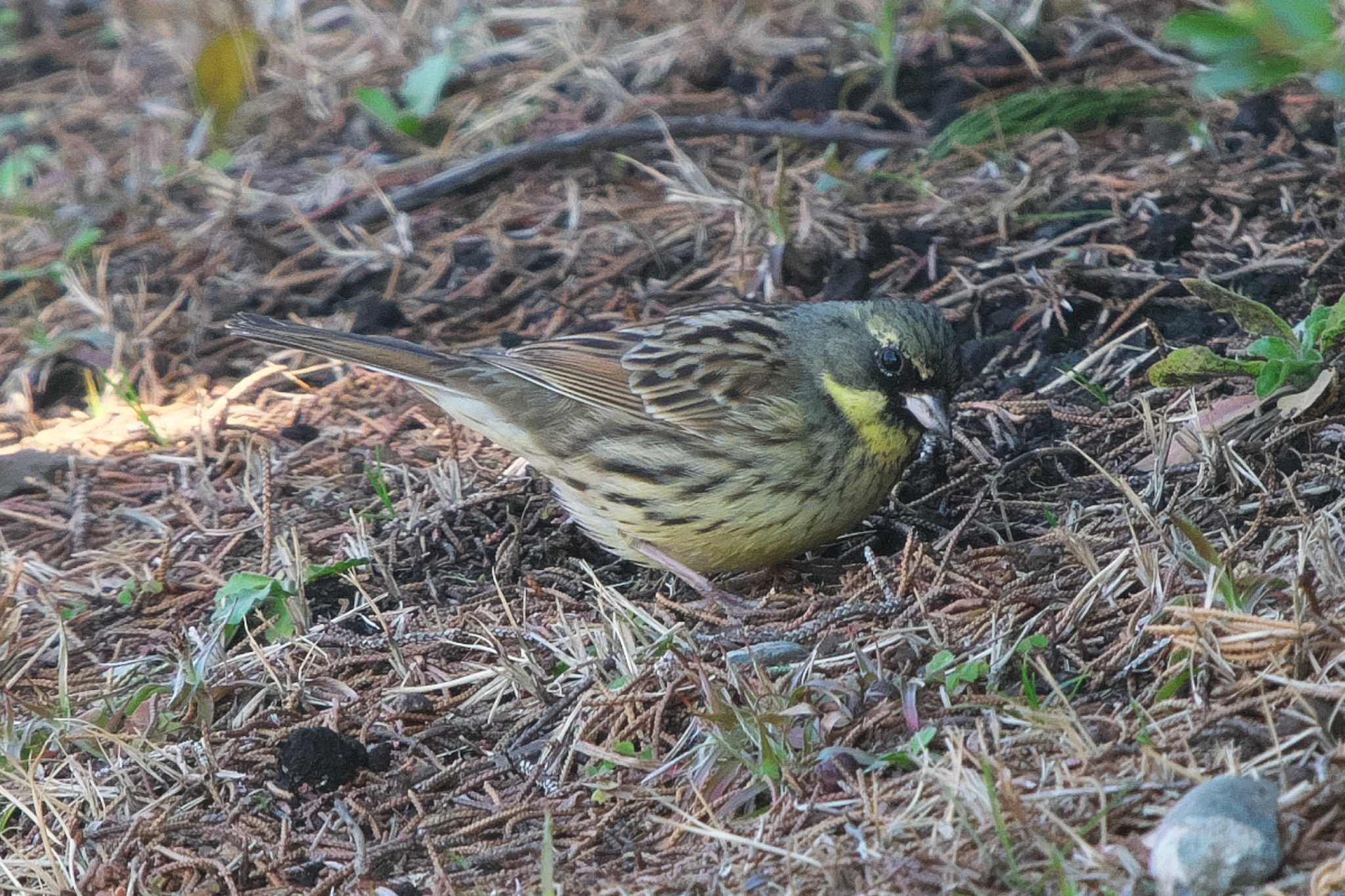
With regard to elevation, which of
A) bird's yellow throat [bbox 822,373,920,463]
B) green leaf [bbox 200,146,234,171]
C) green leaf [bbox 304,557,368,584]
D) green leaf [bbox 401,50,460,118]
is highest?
bird's yellow throat [bbox 822,373,920,463]

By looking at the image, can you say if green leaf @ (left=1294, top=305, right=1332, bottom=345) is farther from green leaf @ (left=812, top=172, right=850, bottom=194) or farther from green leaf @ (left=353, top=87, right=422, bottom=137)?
green leaf @ (left=353, top=87, right=422, bottom=137)

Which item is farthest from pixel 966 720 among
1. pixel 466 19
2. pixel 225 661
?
pixel 466 19

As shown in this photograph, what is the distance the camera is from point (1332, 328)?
422 cm

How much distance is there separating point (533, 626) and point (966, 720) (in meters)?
1.41

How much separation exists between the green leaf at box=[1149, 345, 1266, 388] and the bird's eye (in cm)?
72

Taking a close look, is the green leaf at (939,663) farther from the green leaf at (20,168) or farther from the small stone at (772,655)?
the green leaf at (20,168)

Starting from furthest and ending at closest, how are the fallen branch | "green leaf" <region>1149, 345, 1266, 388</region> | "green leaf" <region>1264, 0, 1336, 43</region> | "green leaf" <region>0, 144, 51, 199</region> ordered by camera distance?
"green leaf" <region>0, 144, 51, 199</region> < the fallen branch < "green leaf" <region>1149, 345, 1266, 388</region> < "green leaf" <region>1264, 0, 1336, 43</region>

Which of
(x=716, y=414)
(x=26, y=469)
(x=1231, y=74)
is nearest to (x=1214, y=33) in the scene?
(x=1231, y=74)

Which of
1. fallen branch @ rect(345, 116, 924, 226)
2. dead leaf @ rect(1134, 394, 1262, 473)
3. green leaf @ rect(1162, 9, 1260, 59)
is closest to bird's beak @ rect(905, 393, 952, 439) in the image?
dead leaf @ rect(1134, 394, 1262, 473)

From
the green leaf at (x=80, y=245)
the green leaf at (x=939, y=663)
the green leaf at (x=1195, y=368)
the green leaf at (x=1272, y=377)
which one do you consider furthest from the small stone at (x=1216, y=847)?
the green leaf at (x=80, y=245)

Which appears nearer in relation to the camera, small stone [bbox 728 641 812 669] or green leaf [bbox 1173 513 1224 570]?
green leaf [bbox 1173 513 1224 570]

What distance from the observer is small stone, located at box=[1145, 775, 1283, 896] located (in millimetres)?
2688

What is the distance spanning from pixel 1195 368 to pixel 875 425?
0.93 metres

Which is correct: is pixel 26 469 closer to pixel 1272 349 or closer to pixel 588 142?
pixel 588 142
